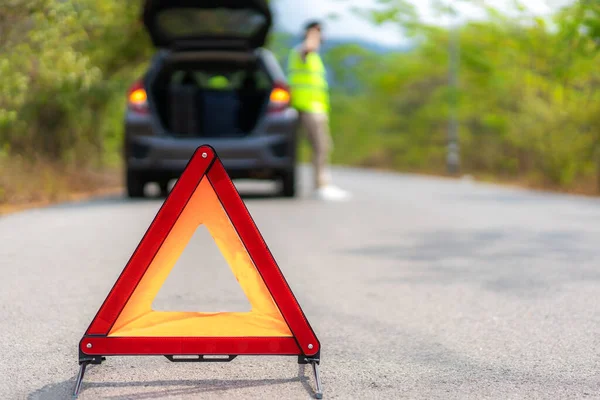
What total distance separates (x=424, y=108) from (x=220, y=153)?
20474 millimetres

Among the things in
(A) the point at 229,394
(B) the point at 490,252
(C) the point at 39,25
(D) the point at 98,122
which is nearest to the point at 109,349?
(A) the point at 229,394

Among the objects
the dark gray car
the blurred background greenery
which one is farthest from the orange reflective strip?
the dark gray car

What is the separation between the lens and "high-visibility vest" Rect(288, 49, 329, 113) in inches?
530

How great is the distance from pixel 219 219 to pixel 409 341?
4.44ft

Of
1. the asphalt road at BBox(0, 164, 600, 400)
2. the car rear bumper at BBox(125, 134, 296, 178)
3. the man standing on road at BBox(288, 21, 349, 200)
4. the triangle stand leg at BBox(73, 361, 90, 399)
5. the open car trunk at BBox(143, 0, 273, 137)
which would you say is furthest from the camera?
the man standing on road at BBox(288, 21, 349, 200)

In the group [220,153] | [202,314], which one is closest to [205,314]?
[202,314]

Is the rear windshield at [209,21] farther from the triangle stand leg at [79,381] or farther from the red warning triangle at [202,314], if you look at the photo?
the triangle stand leg at [79,381]

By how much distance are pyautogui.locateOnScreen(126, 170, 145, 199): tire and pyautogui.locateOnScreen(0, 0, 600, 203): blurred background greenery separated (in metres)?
1.07

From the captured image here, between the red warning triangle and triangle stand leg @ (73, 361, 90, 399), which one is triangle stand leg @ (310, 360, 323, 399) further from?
triangle stand leg @ (73, 361, 90, 399)

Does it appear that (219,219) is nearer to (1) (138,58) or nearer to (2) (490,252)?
(2) (490,252)

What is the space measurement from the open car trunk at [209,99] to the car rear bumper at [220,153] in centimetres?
55

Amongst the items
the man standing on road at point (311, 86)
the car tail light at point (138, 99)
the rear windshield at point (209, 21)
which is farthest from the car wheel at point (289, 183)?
the rear windshield at point (209, 21)

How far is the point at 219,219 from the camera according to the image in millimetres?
3889

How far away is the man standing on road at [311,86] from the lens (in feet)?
44.1
